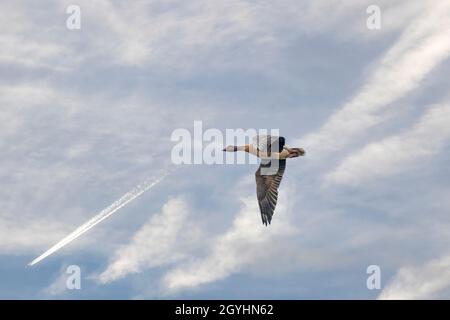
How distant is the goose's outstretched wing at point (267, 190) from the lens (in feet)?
299

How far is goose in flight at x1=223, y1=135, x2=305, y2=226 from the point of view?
88312 mm

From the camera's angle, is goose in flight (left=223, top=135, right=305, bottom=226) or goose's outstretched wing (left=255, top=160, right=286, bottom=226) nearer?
goose in flight (left=223, top=135, right=305, bottom=226)

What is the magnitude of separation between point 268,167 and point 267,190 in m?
2.75

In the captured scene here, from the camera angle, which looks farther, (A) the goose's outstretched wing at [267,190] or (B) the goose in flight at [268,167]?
(A) the goose's outstretched wing at [267,190]

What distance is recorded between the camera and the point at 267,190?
91812 millimetres
